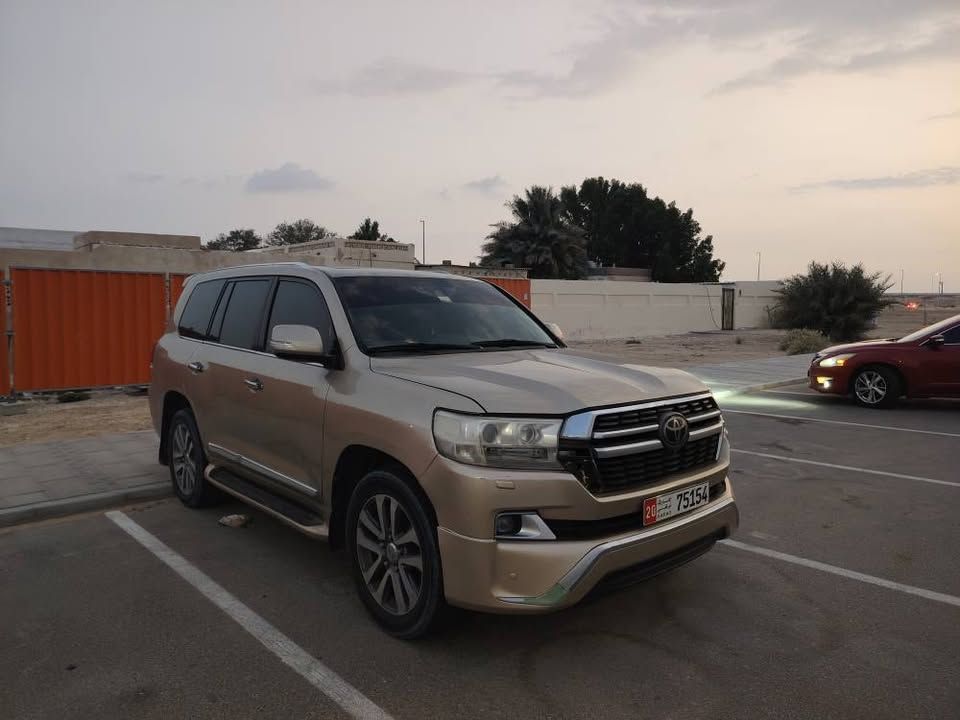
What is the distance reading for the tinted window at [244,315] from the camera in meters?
4.84

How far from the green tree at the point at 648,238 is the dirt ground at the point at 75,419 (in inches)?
2855

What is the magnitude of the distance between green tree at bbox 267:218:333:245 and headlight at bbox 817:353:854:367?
6878 centimetres

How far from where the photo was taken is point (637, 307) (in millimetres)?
35656

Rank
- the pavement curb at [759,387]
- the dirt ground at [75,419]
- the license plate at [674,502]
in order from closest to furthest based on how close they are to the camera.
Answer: the license plate at [674,502] < the dirt ground at [75,419] < the pavement curb at [759,387]

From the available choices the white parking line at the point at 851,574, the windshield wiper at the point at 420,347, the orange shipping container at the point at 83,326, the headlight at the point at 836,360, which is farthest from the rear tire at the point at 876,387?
the orange shipping container at the point at 83,326

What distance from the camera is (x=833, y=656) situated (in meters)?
3.35

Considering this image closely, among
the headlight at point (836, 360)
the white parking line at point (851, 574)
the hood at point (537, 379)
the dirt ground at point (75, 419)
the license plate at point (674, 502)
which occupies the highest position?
the hood at point (537, 379)

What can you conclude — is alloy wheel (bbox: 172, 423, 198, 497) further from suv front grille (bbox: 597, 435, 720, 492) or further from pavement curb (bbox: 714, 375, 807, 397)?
pavement curb (bbox: 714, 375, 807, 397)

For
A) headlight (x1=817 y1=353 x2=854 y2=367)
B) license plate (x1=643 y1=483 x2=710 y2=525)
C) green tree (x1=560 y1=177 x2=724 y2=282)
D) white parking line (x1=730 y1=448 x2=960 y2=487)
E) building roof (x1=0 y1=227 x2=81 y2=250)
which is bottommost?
white parking line (x1=730 y1=448 x2=960 y2=487)

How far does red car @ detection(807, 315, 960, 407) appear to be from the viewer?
1052 centimetres

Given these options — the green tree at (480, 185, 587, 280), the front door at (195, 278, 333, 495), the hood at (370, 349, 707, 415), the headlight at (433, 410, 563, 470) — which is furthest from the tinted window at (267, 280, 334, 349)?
the green tree at (480, 185, 587, 280)

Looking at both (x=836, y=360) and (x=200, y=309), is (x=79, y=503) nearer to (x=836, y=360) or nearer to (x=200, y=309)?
(x=200, y=309)

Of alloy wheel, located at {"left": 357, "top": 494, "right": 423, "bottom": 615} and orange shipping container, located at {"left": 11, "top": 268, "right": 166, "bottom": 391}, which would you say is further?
orange shipping container, located at {"left": 11, "top": 268, "right": 166, "bottom": 391}

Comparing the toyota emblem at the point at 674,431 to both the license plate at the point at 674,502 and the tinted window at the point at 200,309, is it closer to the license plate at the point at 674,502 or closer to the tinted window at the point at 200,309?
the license plate at the point at 674,502
